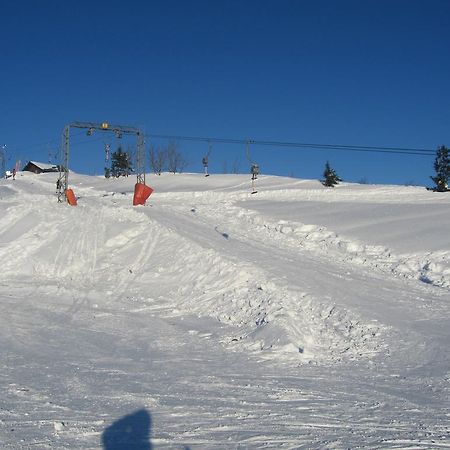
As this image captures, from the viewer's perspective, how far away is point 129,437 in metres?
5.55

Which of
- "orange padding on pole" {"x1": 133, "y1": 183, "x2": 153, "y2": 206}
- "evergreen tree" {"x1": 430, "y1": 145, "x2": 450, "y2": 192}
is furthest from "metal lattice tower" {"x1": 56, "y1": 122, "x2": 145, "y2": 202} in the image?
"evergreen tree" {"x1": 430, "y1": 145, "x2": 450, "y2": 192}

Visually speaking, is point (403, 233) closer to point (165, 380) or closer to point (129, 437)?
point (165, 380)

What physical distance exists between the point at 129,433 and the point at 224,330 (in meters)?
5.80

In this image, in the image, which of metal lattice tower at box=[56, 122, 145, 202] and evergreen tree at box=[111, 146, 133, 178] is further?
evergreen tree at box=[111, 146, 133, 178]

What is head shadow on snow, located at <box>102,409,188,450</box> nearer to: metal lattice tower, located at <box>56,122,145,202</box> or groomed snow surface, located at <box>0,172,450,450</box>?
groomed snow surface, located at <box>0,172,450,450</box>

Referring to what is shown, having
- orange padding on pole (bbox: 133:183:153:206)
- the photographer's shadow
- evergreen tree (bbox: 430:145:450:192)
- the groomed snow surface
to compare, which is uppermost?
evergreen tree (bbox: 430:145:450:192)

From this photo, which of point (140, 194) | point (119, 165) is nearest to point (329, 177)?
point (140, 194)

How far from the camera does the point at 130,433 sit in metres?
5.67

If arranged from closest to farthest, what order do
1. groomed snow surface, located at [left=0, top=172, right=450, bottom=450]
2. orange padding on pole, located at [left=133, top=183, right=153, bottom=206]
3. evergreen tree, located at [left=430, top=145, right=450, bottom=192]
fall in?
groomed snow surface, located at [left=0, top=172, right=450, bottom=450]
orange padding on pole, located at [left=133, top=183, right=153, bottom=206]
evergreen tree, located at [left=430, top=145, right=450, bottom=192]

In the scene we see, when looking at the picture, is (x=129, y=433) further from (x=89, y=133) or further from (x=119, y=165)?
(x=119, y=165)

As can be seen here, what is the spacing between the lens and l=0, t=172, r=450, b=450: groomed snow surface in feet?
19.4

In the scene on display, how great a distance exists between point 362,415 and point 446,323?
544cm

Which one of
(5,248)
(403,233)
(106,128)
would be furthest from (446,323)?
(106,128)

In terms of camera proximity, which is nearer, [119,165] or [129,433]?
[129,433]
